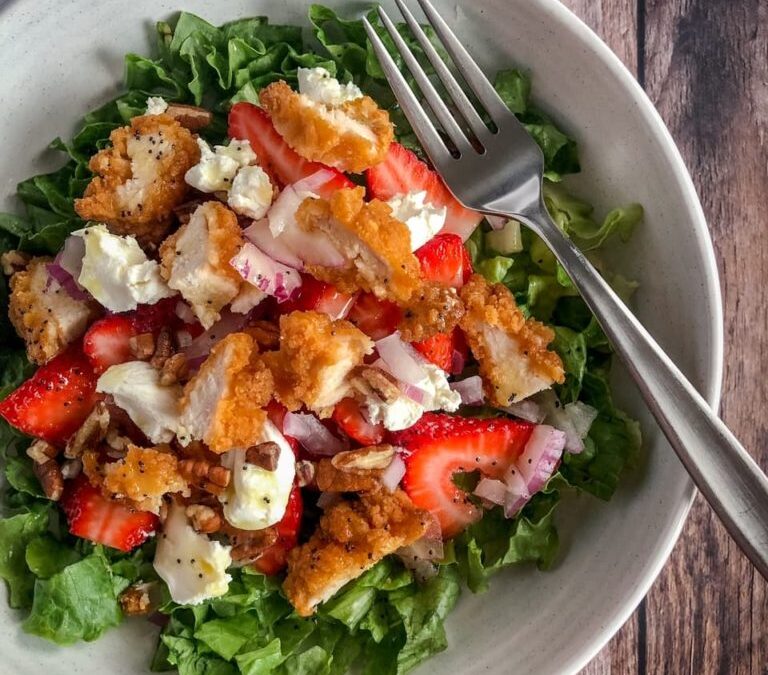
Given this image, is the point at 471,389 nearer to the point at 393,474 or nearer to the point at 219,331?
the point at 393,474

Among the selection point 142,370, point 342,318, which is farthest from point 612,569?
point 142,370

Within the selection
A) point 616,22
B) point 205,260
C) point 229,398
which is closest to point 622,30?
point 616,22

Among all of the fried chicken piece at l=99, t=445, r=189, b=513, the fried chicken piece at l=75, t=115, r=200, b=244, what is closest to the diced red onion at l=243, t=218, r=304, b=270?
the fried chicken piece at l=75, t=115, r=200, b=244

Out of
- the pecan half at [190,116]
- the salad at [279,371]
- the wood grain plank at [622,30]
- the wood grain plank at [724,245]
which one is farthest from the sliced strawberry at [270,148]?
the wood grain plank at [724,245]

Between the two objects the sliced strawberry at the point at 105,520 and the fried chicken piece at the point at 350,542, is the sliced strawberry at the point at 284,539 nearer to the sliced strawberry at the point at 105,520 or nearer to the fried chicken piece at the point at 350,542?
the fried chicken piece at the point at 350,542

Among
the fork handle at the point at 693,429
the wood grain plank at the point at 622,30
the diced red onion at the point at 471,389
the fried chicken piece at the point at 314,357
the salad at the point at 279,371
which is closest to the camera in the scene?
the fork handle at the point at 693,429

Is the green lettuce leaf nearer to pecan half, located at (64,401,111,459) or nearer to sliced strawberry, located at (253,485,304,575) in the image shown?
pecan half, located at (64,401,111,459)

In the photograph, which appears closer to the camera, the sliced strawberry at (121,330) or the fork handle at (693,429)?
the fork handle at (693,429)
